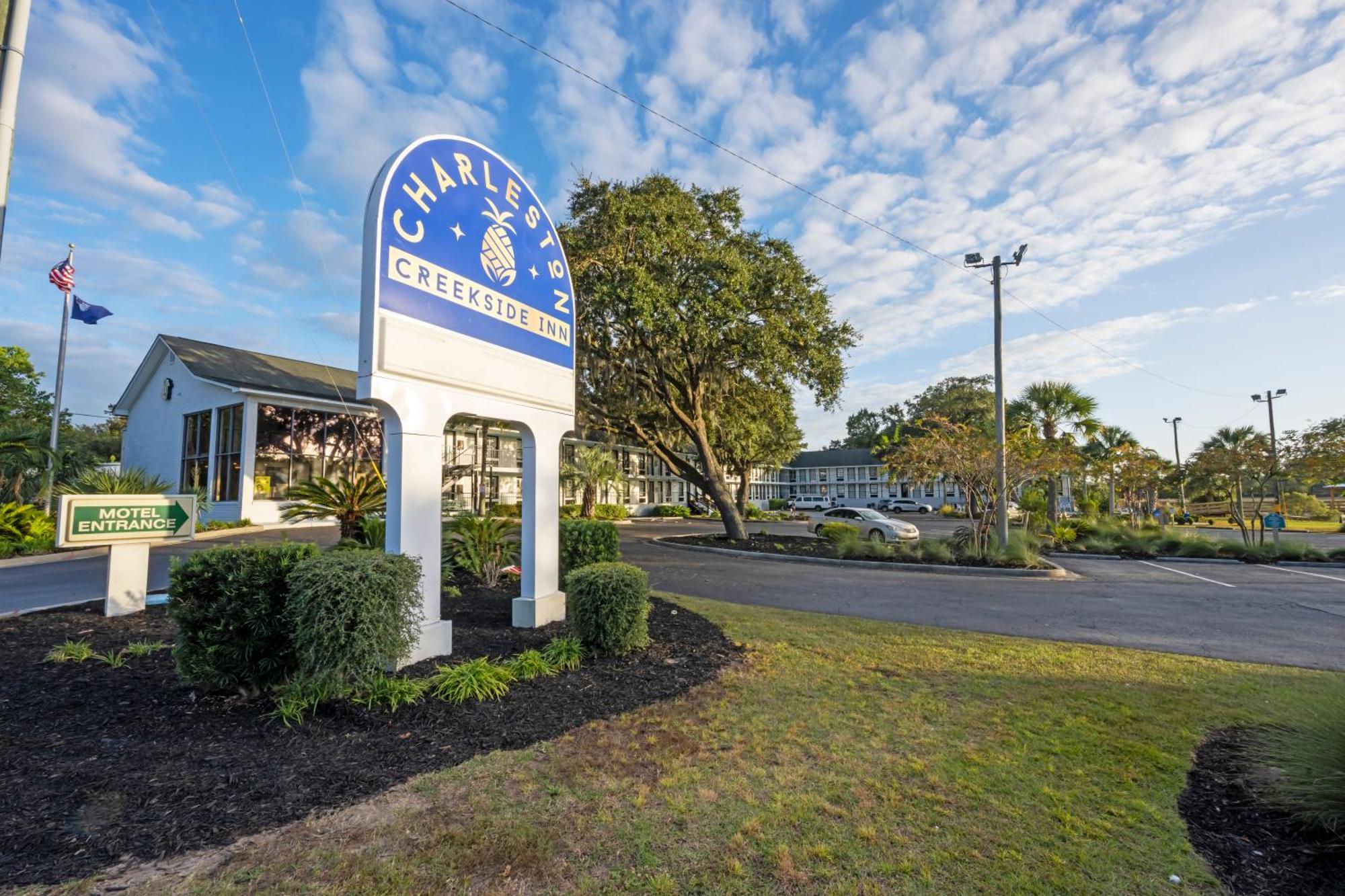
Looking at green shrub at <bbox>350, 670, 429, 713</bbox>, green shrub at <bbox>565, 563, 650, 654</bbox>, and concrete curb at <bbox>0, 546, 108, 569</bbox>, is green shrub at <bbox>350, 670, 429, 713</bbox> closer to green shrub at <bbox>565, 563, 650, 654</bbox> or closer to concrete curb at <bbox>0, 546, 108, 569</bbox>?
A: green shrub at <bbox>565, 563, 650, 654</bbox>

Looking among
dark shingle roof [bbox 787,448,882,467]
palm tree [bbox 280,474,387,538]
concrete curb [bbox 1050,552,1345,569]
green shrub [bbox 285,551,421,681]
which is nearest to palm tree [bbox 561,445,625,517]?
concrete curb [bbox 1050,552,1345,569]

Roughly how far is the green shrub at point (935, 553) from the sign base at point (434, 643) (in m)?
12.1

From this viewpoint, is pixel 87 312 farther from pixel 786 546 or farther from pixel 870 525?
pixel 870 525

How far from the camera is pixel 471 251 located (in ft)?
21.0

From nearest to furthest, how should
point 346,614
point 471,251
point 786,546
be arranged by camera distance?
point 346,614 → point 471,251 → point 786,546

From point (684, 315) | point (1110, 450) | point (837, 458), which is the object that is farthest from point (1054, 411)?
point (837, 458)

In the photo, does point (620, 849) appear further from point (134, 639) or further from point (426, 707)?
point (134, 639)

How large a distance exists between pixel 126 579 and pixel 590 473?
29033 millimetres

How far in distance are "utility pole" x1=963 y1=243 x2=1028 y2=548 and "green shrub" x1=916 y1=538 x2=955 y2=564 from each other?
52.8 inches

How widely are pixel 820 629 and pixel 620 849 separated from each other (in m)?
5.10

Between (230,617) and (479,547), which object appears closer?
(230,617)

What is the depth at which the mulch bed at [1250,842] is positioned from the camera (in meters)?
2.51

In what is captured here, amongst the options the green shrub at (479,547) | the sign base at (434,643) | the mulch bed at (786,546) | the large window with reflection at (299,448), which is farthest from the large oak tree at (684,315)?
the sign base at (434,643)

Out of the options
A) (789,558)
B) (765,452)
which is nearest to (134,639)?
(789,558)
